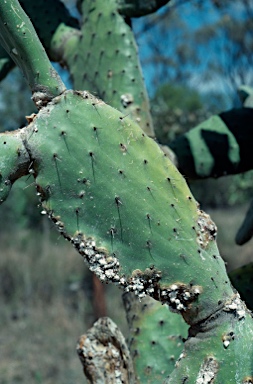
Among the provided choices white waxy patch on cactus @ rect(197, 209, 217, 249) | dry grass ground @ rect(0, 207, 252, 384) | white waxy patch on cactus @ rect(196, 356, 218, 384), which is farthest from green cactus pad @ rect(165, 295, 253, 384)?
dry grass ground @ rect(0, 207, 252, 384)

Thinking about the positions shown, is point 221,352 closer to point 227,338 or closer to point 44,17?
point 227,338

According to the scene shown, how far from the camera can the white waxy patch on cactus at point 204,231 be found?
1186 millimetres

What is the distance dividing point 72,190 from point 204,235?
1.00 ft

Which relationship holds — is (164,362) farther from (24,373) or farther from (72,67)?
(24,373)

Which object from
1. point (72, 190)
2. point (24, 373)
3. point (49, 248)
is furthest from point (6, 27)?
point (49, 248)

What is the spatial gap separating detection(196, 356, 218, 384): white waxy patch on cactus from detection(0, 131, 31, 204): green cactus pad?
0.53m

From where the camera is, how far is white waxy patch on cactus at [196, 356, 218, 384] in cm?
113

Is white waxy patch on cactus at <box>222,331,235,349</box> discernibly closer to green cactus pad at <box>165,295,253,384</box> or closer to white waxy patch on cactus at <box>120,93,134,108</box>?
green cactus pad at <box>165,295,253,384</box>

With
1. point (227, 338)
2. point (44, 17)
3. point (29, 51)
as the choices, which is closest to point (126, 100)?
point (44, 17)

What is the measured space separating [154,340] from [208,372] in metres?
0.39

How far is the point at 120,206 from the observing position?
3.67 ft

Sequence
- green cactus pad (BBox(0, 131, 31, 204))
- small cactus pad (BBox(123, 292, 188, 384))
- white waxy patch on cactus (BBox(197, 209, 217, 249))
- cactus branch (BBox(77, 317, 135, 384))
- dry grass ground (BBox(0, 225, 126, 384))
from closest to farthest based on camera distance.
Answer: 1. green cactus pad (BBox(0, 131, 31, 204))
2. white waxy patch on cactus (BBox(197, 209, 217, 249))
3. cactus branch (BBox(77, 317, 135, 384))
4. small cactus pad (BBox(123, 292, 188, 384))
5. dry grass ground (BBox(0, 225, 126, 384))

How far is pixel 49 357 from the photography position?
14.3ft

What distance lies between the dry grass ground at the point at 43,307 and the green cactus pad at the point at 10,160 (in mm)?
3113
